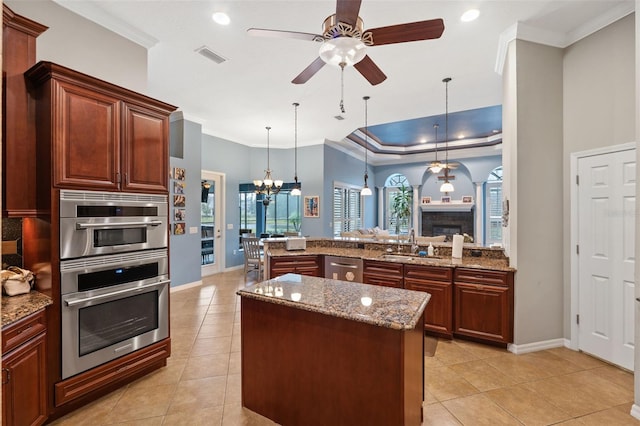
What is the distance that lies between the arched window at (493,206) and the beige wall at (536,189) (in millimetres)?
6083

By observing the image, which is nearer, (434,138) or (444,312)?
(444,312)

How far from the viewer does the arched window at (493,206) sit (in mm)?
9094

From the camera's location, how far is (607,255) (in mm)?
3125

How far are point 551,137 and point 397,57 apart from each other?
1887 mm

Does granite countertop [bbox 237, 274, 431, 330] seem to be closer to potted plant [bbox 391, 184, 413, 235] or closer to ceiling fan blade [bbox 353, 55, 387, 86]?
ceiling fan blade [bbox 353, 55, 387, 86]

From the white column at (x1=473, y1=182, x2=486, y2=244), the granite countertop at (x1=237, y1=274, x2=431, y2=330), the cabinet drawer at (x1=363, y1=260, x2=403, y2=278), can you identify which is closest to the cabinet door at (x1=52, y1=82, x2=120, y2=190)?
the granite countertop at (x1=237, y1=274, x2=431, y2=330)

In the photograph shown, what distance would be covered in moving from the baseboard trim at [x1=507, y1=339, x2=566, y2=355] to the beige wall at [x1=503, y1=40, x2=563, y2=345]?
4 cm

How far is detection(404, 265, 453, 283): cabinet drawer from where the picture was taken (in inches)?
142

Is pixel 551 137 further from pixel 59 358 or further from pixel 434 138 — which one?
pixel 434 138

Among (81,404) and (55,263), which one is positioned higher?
(55,263)

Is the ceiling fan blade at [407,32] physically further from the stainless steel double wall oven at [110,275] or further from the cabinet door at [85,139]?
the stainless steel double wall oven at [110,275]

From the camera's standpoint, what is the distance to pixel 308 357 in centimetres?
211

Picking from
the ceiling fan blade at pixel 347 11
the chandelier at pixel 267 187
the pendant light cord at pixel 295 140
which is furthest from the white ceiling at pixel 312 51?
the chandelier at pixel 267 187

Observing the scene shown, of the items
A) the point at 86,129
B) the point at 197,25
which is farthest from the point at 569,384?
the point at 197,25
